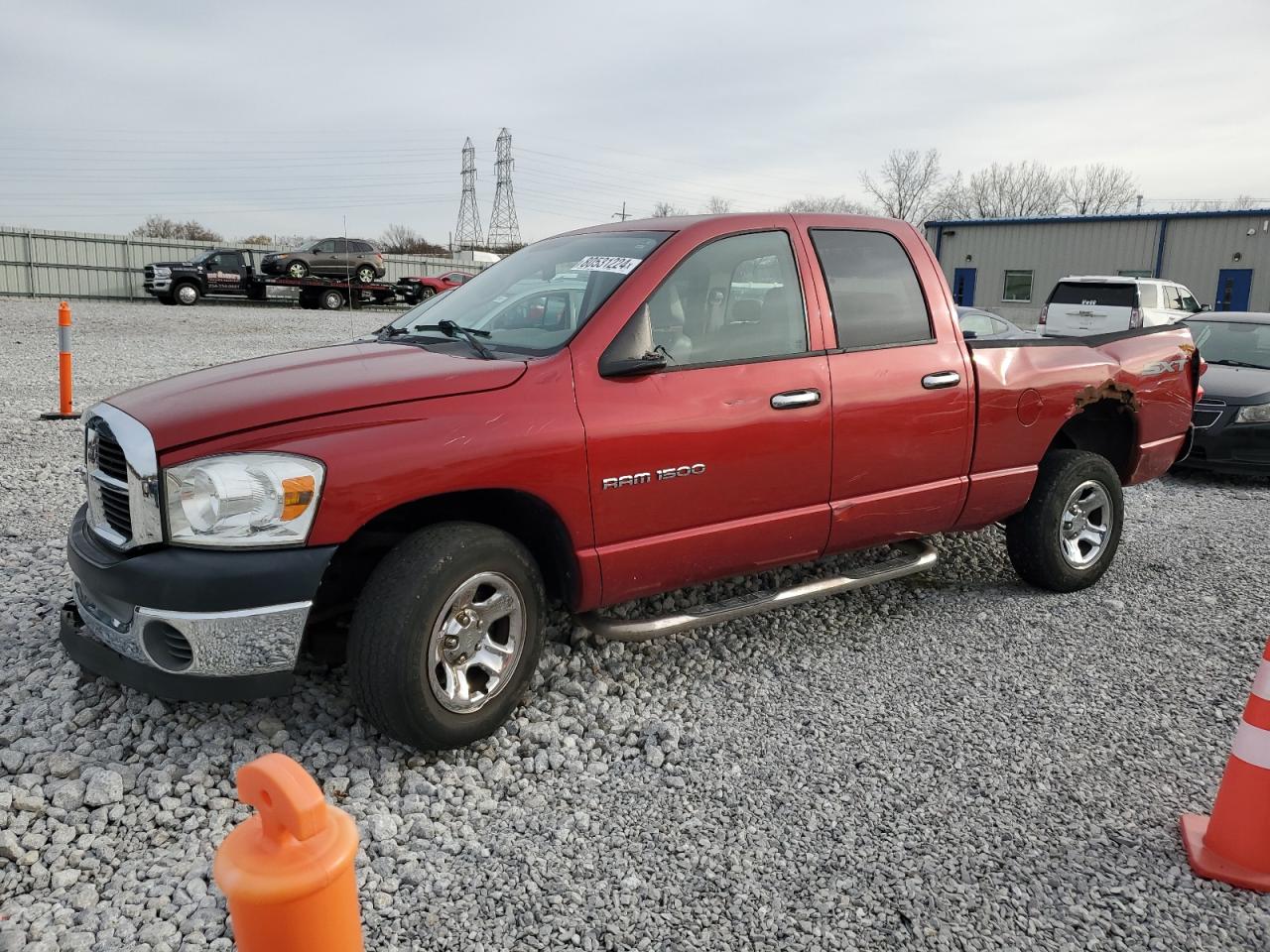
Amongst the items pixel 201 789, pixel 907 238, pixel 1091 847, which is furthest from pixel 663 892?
pixel 907 238

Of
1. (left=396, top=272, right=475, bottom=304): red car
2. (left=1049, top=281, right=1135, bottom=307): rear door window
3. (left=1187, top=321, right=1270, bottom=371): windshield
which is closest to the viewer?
(left=1187, top=321, right=1270, bottom=371): windshield

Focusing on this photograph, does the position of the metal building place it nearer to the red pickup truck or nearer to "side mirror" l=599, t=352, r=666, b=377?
the red pickup truck

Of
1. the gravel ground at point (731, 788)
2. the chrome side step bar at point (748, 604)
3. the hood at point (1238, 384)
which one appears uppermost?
the hood at point (1238, 384)

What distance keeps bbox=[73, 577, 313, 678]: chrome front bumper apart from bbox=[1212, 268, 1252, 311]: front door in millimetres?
32866

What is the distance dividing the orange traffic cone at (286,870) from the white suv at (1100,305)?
700 inches

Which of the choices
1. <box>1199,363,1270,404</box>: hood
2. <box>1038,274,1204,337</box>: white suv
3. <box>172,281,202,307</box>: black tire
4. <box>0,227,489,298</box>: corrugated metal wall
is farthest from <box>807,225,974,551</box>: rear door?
<box>0,227,489,298</box>: corrugated metal wall

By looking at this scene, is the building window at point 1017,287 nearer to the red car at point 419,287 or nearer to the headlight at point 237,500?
the red car at point 419,287

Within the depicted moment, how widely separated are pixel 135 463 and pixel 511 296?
66.0 inches

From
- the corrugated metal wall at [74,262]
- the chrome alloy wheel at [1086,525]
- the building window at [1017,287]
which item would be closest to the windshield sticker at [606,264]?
the chrome alloy wheel at [1086,525]

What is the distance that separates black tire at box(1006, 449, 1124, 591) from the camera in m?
4.87

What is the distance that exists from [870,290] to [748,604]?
1.52 metres

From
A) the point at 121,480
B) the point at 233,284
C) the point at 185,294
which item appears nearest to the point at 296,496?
the point at 121,480

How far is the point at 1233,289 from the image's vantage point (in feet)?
96.7

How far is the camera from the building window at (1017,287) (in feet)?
109
